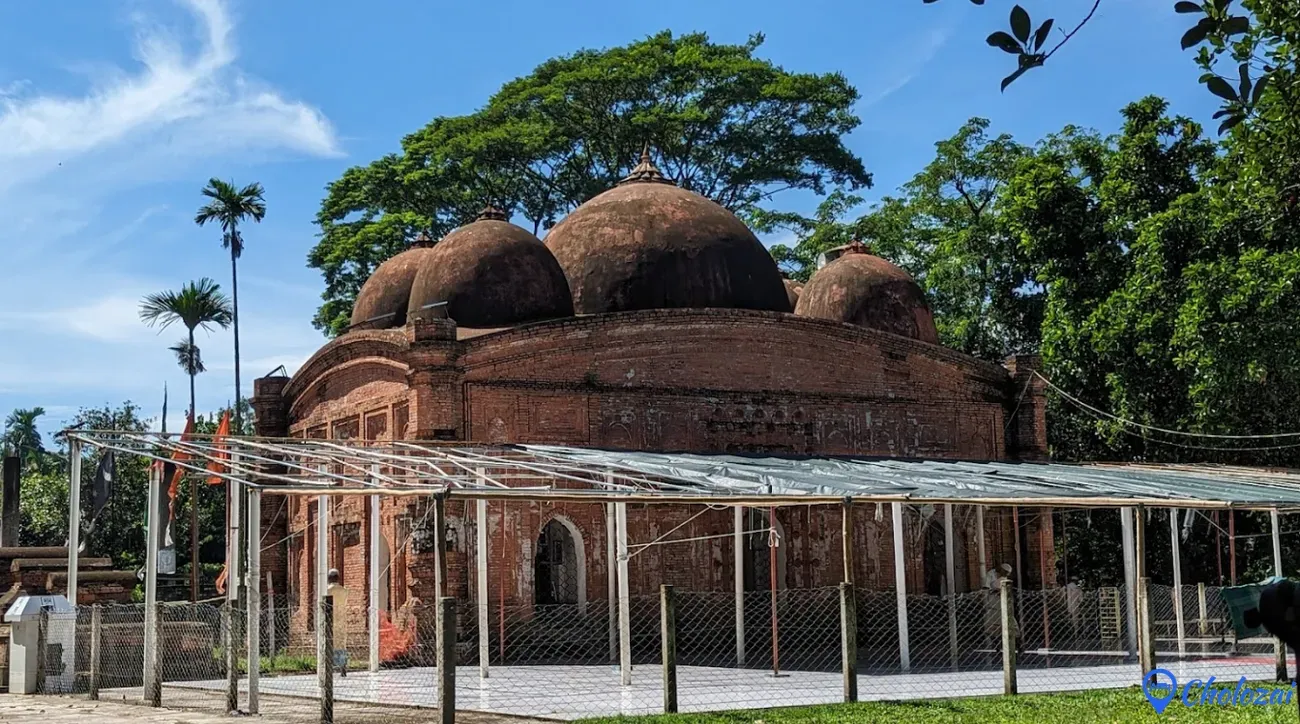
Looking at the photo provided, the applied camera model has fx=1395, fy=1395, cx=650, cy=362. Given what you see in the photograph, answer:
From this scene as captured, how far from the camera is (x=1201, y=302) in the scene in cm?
2316

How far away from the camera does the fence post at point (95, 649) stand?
14.0m

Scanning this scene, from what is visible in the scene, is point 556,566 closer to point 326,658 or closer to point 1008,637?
point 1008,637

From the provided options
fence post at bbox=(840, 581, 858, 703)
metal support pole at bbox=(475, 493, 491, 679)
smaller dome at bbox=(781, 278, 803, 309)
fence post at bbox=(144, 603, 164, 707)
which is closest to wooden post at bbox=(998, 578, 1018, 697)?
fence post at bbox=(840, 581, 858, 703)

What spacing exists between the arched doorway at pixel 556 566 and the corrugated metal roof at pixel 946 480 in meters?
2.48

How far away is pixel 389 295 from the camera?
24922 millimetres

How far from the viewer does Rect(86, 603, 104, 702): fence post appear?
1403 cm

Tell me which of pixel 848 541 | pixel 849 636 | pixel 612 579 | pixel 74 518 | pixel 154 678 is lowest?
pixel 154 678

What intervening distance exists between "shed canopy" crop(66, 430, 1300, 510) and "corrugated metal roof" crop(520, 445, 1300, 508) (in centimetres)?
2

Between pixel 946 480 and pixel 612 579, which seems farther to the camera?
pixel 612 579

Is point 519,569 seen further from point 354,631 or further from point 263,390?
point 263,390

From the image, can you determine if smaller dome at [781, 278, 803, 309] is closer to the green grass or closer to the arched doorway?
the arched doorway

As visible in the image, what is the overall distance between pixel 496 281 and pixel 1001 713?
498 inches

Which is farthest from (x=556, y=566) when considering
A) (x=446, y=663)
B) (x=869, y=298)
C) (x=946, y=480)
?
(x=446, y=663)

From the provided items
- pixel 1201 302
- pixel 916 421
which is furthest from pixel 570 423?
pixel 1201 302
